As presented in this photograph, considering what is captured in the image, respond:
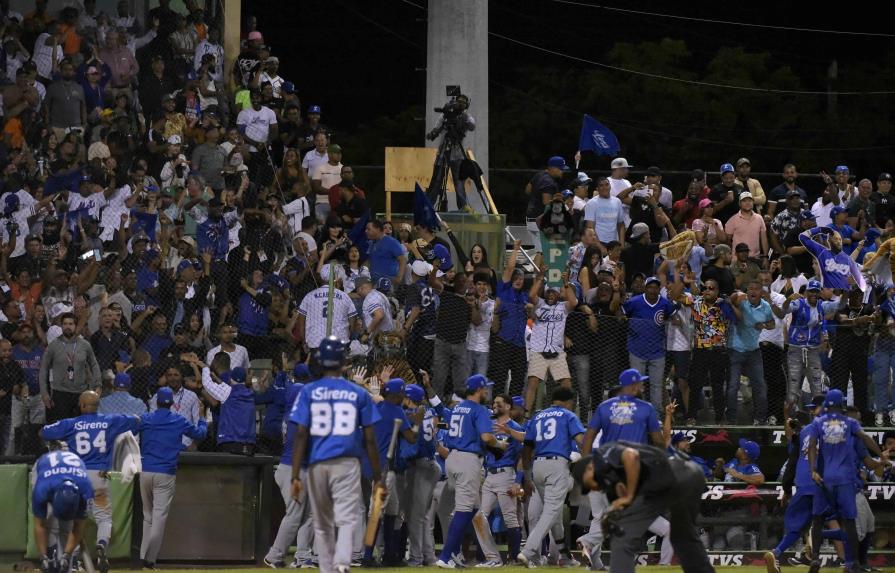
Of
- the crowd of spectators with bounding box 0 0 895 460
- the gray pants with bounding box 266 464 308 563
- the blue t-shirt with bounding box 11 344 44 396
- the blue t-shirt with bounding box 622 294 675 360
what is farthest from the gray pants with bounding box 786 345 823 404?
the blue t-shirt with bounding box 11 344 44 396

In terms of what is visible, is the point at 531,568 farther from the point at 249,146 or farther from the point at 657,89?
the point at 657,89

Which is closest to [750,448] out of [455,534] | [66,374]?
[455,534]

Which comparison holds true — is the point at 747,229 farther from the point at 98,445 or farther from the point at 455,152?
the point at 98,445

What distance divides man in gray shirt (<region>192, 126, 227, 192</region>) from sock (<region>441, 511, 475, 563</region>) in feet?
25.4

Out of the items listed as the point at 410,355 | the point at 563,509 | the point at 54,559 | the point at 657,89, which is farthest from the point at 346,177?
the point at 657,89

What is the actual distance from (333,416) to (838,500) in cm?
697

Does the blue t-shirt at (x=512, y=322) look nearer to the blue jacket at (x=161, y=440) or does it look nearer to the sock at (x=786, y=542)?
the sock at (x=786, y=542)

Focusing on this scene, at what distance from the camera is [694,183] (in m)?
25.3

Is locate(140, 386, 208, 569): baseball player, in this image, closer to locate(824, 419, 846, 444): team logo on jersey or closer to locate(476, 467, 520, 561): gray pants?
locate(476, 467, 520, 561): gray pants

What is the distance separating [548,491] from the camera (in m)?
18.1

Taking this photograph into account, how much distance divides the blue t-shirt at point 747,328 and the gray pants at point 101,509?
8.28 metres

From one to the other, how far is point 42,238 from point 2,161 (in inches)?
80.7

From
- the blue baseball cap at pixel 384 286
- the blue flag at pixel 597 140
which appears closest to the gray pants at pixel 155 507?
the blue baseball cap at pixel 384 286

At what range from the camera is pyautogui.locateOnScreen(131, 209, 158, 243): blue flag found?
21.9 metres
